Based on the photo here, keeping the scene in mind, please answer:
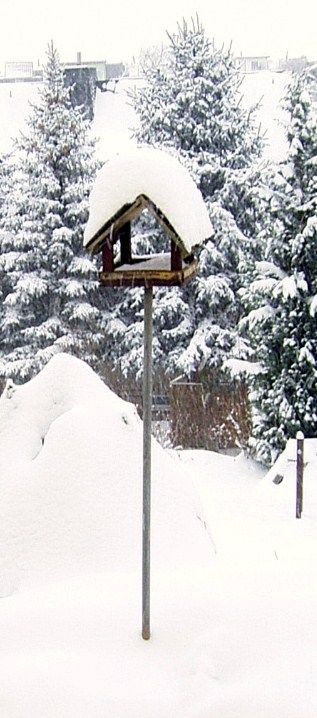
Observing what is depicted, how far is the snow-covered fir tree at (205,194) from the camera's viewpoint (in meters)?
12.4

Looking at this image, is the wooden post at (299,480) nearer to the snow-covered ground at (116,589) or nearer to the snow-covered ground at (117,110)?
the snow-covered ground at (116,589)

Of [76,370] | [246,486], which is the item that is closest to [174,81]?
[246,486]

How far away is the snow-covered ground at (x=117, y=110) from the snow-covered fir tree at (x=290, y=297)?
8.44 m

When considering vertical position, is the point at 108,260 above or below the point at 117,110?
below

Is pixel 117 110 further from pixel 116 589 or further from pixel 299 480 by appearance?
pixel 116 589

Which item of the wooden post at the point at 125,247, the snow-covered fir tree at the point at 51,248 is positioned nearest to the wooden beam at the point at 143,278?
the wooden post at the point at 125,247

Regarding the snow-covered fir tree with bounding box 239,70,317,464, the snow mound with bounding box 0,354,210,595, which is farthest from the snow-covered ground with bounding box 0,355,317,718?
the snow-covered fir tree with bounding box 239,70,317,464

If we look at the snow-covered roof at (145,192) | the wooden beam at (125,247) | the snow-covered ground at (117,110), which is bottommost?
the wooden beam at (125,247)

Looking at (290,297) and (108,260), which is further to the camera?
(290,297)

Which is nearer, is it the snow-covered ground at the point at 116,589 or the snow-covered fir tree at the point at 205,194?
the snow-covered ground at the point at 116,589

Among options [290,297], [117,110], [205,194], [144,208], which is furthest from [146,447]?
[117,110]

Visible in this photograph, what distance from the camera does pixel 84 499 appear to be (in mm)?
3471

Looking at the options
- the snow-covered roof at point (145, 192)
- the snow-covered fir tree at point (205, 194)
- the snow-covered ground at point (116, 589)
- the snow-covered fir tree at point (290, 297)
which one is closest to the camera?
the snow-covered ground at point (116, 589)

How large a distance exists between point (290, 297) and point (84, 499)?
573 cm
